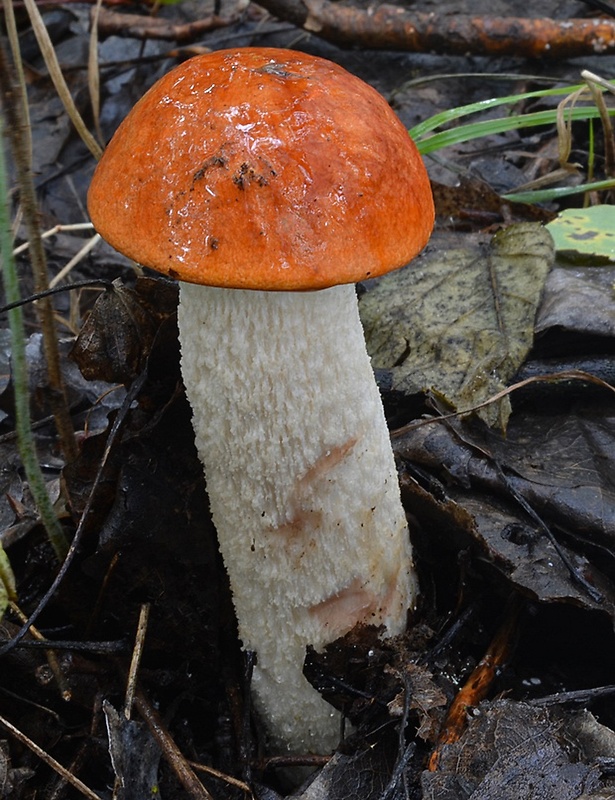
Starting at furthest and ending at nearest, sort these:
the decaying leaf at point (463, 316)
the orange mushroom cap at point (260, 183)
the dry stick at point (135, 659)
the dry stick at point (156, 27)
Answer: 1. the dry stick at point (156, 27)
2. the decaying leaf at point (463, 316)
3. the dry stick at point (135, 659)
4. the orange mushroom cap at point (260, 183)

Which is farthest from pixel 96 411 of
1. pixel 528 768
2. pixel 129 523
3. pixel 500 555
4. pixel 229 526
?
pixel 528 768

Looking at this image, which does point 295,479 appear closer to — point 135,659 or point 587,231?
point 135,659

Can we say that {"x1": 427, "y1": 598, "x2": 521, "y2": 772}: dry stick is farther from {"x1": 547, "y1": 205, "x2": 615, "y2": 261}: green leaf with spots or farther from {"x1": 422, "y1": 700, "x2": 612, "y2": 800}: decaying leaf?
{"x1": 547, "y1": 205, "x2": 615, "y2": 261}: green leaf with spots

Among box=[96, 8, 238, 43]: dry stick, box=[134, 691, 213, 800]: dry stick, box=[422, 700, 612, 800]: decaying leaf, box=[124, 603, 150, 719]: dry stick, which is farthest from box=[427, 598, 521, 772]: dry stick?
box=[96, 8, 238, 43]: dry stick

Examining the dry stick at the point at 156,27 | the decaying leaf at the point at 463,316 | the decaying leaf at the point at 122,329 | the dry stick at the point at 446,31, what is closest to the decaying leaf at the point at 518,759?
the decaying leaf at the point at 463,316

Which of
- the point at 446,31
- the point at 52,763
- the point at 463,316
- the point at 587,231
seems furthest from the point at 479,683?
the point at 446,31

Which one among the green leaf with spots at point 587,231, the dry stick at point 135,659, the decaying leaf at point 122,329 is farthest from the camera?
the green leaf with spots at point 587,231

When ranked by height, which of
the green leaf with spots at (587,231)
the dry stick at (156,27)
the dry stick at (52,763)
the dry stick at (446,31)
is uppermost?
the dry stick at (156,27)

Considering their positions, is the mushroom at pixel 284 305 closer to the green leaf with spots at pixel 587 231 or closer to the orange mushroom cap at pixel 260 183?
the orange mushroom cap at pixel 260 183
